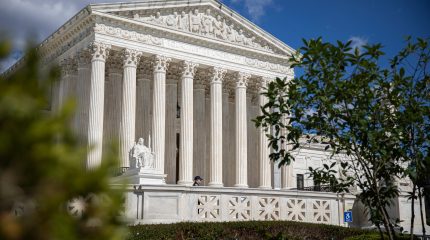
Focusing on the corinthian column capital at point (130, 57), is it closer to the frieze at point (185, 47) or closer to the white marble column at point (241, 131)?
the frieze at point (185, 47)

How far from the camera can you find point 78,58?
3878 centimetres

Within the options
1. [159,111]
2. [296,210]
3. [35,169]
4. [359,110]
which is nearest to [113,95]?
[159,111]

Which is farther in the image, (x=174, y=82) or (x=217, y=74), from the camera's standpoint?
(x=174, y=82)

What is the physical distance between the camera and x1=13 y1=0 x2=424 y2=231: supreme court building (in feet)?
122

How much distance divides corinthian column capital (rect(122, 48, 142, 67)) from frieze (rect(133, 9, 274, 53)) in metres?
2.61

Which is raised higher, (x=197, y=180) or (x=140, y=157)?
(x=140, y=157)

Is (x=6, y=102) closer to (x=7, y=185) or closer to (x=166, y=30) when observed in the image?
(x=7, y=185)

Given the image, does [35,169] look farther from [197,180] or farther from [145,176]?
Answer: [197,180]

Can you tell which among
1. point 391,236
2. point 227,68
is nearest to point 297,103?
point 391,236

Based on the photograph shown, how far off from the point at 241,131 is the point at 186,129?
5.57 metres

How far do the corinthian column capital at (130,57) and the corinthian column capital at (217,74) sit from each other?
7.35 m

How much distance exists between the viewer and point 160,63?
39.9m

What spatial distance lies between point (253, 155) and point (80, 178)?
4569cm

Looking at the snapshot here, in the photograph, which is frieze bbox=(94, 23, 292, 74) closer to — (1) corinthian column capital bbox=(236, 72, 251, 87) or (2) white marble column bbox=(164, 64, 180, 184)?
(1) corinthian column capital bbox=(236, 72, 251, 87)
